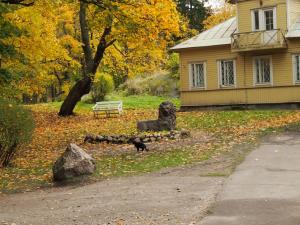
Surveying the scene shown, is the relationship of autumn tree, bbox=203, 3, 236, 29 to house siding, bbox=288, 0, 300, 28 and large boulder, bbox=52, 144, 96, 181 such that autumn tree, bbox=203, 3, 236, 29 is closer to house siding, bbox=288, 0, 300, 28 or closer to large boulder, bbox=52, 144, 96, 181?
house siding, bbox=288, 0, 300, 28

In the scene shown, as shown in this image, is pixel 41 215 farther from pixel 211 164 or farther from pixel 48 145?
pixel 48 145

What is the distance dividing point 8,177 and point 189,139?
7.42 metres

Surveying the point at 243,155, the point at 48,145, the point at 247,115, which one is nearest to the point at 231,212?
the point at 243,155

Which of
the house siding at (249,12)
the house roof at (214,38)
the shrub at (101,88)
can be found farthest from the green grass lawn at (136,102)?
the house siding at (249,12)

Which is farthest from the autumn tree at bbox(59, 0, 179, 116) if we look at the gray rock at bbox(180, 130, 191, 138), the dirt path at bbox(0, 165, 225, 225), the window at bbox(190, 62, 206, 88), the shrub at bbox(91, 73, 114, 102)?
the dirt path at bbox(0, 165, 225, 225)

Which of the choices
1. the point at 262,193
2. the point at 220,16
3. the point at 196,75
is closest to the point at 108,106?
the point at 196,75

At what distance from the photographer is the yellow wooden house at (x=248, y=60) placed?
93.9 feet

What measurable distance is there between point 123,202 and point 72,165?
3.39 m

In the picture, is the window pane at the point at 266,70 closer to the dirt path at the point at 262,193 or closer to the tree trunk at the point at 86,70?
the tree trunk at the point at 86,70

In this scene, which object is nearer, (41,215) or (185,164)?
(41,215)

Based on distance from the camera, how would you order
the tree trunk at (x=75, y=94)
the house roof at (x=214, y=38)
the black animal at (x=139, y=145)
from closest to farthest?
the black animal at (x=139, y=145) → the house roof at (x=214, y=38) → the tree trunk at (x=75, y=94)

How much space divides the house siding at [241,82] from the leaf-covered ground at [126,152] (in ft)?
9.93

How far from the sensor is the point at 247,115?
2592cm

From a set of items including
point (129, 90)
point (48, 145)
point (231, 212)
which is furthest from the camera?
point (129, 90)
